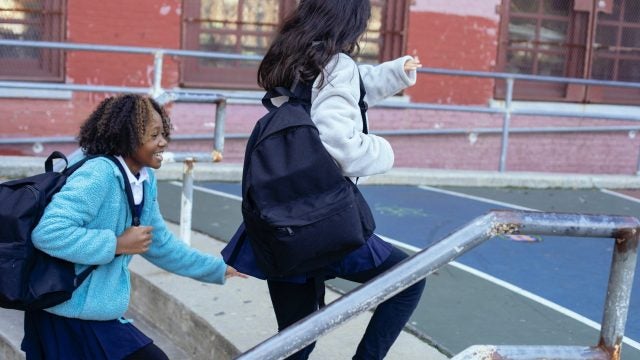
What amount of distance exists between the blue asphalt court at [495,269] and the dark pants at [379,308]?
2.89 feet

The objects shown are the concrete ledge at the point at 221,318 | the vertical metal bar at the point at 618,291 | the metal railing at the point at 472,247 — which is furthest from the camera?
the concrete ledge at the point at 221,318

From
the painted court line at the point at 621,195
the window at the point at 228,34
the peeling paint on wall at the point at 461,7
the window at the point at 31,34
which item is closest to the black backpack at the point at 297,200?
the painted court line at the point at 621,195

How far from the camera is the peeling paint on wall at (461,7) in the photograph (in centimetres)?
1038

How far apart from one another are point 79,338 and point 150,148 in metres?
0.64

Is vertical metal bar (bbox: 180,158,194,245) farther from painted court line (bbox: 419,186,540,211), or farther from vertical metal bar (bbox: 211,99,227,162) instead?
painted court line (bbox: 419,186,540,211)

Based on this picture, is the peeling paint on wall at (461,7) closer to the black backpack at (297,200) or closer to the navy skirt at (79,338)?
the black backpack at (297,200)

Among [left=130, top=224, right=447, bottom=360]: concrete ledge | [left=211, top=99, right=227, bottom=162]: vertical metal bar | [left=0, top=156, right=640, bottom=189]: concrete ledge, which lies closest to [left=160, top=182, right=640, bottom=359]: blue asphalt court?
[left=0, top=156, right=640, bottom=189]: concrete ledge

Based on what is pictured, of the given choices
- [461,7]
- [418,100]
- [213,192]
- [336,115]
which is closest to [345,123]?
[336,115]

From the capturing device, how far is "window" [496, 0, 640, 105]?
1096 centimetres

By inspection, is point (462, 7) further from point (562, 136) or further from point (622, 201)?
point (622, 201)

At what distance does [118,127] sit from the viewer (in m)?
2.82

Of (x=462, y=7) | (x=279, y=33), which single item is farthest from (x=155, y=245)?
(x=462, y=7)

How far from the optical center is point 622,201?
8.30m

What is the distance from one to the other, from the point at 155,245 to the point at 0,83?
4805 millimetres
